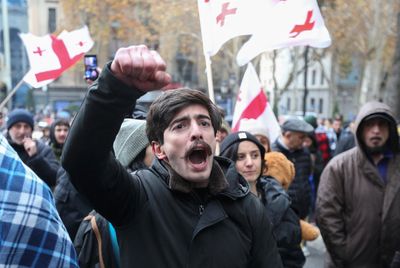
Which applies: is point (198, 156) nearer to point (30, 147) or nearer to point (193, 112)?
point (193, 112)

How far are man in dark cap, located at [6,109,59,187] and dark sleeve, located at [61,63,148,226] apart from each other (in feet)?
11.0

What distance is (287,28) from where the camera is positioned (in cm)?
416

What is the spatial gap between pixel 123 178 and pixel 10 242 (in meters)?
0.46

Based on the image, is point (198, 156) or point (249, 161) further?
point (249, 161)

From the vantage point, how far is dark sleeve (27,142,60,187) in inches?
190

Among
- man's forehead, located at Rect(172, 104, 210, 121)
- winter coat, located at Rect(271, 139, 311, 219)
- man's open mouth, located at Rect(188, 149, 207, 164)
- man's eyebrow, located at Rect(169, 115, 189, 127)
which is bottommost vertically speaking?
winter coat, located at Rect(271, 139, 311, 219)

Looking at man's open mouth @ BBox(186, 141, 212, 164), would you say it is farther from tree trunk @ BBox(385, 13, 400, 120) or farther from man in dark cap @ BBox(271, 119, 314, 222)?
tree trunk @ BBox(385, 13, 400, 120)

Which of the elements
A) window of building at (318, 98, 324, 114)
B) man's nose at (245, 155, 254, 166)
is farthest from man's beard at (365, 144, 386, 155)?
window of building at (318, 98, 324, 114)

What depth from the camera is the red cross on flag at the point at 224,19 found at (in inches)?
155

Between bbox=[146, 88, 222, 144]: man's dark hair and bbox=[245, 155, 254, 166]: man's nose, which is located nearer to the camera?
bbox=[146, 88, 222, 144]: man's dark hair

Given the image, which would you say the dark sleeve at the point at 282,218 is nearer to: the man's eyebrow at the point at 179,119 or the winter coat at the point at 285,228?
the winter coat at the point at 285,228

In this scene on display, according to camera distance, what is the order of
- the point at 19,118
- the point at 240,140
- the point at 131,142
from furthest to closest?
the point at 19,118 < the point at 240,140 < the point at 131,142

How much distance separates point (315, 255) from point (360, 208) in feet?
12.7

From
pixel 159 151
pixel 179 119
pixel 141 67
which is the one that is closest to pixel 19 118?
pixel 159 151
